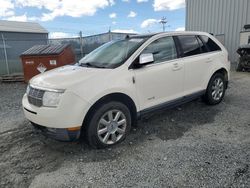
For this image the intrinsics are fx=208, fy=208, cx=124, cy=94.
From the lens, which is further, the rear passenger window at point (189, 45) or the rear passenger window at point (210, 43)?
the rear passenger window at point (210, 43)

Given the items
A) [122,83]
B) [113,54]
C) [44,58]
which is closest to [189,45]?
[113,54]

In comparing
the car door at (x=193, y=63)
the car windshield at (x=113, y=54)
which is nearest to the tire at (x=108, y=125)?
the car windshield at (x=113, y=54)

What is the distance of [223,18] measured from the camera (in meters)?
12.6

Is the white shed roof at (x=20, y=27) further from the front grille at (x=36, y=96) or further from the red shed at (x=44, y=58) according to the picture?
the front grille at (x=36, y=96)

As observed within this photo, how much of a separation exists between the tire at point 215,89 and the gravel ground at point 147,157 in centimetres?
49

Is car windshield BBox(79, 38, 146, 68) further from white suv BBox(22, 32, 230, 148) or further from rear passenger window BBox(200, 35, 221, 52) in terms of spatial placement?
rear passenger window BBox(200, 35, 221, 52)

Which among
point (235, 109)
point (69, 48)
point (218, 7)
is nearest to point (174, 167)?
point (235, 109)

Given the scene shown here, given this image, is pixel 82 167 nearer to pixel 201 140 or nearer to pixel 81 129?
pixel 81 129

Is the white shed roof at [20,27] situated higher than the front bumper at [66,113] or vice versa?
the white shed roof at [20,27]

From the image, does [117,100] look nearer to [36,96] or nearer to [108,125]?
[108,125]

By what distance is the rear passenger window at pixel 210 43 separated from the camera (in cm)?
445

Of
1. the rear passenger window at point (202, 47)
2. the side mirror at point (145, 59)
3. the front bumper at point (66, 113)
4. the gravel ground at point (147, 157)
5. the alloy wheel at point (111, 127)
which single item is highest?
the rear passenger window at point (202, 47)

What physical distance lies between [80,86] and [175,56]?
6.42ft

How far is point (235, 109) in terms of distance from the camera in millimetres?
4555
